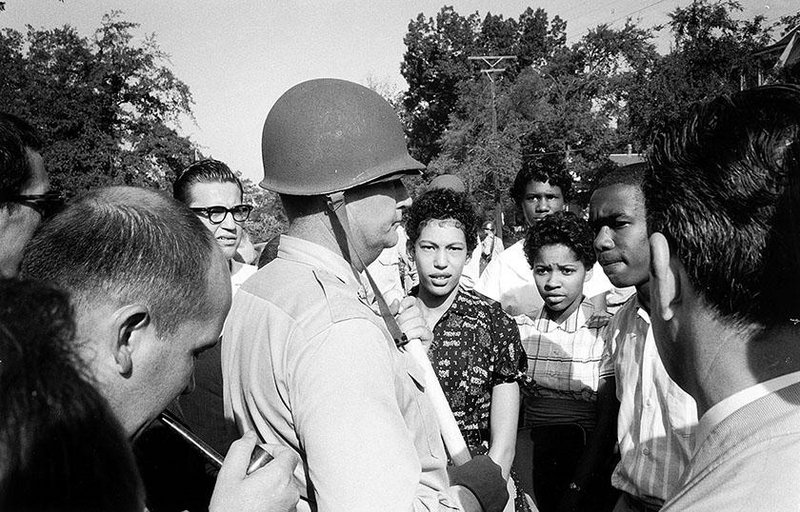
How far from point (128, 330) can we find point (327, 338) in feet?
1.57

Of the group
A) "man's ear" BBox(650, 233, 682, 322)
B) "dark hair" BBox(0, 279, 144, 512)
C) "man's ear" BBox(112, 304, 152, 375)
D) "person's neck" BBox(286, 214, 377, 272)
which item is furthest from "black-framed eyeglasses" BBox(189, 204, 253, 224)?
"man's ear" BBox(650, 233, 682, 322)

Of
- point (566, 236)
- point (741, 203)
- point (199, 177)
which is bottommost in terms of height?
point (566, 236)

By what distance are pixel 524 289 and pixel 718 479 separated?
395cm

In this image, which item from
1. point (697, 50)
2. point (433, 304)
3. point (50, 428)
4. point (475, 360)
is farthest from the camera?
point (697, 50)

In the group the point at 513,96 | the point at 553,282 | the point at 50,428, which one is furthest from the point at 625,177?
the point at 513,96

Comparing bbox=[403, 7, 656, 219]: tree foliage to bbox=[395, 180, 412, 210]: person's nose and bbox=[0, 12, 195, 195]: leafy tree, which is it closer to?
bbox=[0, 12, 195, 195]: leafy tree

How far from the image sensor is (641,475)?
2.61 meters

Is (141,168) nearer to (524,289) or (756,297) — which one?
(524,289)

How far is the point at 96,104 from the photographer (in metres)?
34.9

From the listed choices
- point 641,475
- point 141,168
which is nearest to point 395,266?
point 641,475

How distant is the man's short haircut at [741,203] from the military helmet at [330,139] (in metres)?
0.88

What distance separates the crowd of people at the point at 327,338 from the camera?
1.06m

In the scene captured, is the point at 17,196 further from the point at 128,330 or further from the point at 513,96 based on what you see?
the point at 513,96

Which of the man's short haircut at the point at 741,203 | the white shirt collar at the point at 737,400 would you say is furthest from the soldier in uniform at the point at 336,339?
the man's short haircut at the point at 741,203
